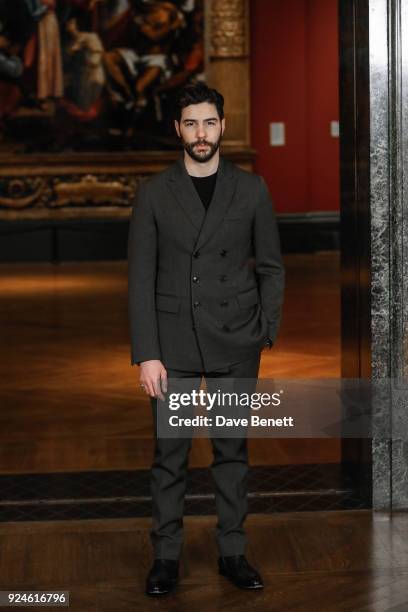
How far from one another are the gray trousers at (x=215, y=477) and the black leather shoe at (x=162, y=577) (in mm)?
24

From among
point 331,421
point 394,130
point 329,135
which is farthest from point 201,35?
point 394,130

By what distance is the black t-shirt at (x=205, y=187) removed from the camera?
3848 millimetres

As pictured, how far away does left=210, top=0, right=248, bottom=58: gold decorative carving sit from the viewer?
16.3 m

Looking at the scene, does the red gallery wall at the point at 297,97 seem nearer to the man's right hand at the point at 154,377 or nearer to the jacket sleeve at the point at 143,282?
the jacket sleeve at the point at 143,282

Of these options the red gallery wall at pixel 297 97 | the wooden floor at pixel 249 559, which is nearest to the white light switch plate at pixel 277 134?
the red gallery wall at pixel 297 97

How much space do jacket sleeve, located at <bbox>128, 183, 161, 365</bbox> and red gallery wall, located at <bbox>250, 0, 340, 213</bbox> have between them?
12930 millimetres

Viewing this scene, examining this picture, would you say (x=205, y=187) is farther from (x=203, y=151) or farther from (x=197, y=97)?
(x=197, y=97)

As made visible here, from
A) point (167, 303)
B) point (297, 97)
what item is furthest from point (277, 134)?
point (167, 303)

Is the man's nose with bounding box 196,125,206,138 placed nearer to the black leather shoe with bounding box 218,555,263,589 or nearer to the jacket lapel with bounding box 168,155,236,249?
the jacket lapel with bounding box 168,155,236,249

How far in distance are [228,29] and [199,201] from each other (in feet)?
42.7

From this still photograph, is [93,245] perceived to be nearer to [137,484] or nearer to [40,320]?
[40,320]

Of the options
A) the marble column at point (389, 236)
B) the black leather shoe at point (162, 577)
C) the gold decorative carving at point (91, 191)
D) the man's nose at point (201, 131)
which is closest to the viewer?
the man's nose at point (201, 131)

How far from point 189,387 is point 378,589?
2.91 ft

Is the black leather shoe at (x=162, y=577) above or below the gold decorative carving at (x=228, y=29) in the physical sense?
below
